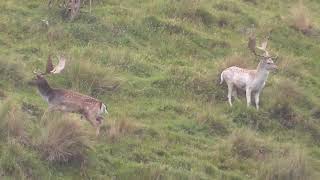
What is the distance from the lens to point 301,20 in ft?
65.5

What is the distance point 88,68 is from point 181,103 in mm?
1962

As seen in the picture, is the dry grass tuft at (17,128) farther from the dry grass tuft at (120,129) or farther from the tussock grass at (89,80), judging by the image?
the tussock grass at (89,80)

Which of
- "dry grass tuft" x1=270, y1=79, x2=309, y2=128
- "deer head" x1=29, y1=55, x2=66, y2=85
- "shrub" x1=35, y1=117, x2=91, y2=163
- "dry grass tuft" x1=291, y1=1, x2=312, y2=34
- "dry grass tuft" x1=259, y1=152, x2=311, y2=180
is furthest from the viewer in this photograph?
"dry grass tuft" x1=291, y1=1, x2=312, y2=34

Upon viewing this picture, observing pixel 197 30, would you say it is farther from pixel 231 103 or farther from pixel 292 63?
pixel 231 103

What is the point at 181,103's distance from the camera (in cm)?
1509

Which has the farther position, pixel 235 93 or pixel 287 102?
pixel 235 93

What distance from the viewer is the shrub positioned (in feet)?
37.7

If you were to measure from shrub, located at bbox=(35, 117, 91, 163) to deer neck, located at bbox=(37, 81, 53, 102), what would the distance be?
4.25 ft

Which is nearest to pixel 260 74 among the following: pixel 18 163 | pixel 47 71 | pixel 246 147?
pixel 246 147

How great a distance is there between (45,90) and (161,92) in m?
2.96

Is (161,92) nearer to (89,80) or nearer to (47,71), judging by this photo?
(89,80)

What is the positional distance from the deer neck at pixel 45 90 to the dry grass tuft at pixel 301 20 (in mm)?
8781

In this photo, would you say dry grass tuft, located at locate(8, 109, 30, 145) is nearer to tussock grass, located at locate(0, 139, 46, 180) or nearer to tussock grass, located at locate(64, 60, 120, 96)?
tussock grass, located at locate(0, 139, 46, 180)

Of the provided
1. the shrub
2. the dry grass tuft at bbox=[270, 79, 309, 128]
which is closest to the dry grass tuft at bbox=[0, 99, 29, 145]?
the shrub
